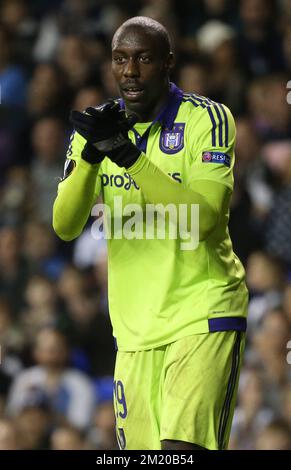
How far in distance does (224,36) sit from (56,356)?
245 cm

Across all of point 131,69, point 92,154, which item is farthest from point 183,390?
point 131,69

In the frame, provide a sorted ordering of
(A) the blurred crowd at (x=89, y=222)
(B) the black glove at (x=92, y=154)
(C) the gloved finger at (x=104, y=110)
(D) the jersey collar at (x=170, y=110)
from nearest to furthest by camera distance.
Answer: (C) the gloved finger at (x=104, y=110) → (B) the black glove at (x=92, y=154) → (D) the jersey collar at (x=170, y=110) → (A) the blurred crowd at (x=89, y=222)

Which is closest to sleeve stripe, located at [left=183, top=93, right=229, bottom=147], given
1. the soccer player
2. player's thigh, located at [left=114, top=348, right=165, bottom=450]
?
the soccer player

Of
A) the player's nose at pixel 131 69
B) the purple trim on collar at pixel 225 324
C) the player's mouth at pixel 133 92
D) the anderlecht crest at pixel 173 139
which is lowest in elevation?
the purple trim on collar at pixel 225 324

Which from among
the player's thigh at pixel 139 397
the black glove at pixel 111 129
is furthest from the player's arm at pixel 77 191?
the player's thigh at pixel 139 397

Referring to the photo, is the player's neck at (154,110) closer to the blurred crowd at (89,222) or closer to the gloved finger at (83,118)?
the gloved finger at (83,118)

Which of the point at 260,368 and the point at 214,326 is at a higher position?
the point at 214,326

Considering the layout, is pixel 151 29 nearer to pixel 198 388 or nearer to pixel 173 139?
pixel 173 139

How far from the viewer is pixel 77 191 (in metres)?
3.89

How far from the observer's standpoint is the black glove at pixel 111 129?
3.63 meters

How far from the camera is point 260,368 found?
6.21 metres

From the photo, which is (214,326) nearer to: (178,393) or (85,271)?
(178,393)

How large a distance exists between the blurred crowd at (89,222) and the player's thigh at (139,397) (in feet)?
6.09

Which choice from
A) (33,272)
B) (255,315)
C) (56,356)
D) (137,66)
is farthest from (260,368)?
(137,66)
